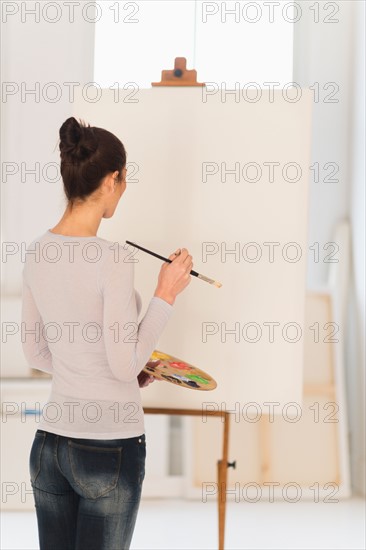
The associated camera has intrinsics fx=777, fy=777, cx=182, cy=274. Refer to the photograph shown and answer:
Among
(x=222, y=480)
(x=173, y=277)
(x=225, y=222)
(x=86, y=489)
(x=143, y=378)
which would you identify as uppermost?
(x=225, y=222)

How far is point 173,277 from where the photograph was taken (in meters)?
1.71

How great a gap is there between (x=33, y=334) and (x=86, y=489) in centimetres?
37

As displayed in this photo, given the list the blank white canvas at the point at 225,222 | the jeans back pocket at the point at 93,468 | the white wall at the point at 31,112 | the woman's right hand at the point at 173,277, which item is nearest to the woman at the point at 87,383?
the jeans back pocket at the point at 93,468

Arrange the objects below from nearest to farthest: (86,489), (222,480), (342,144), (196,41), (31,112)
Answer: (86,489) → (222,480) → (31,112) → (196,41) → (342,144)

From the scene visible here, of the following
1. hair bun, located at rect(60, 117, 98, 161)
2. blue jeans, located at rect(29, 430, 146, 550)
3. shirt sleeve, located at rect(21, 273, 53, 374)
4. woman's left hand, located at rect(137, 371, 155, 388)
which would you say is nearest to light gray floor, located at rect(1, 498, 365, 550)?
woman's left hand, located at rect(137, 371, 155, 388)

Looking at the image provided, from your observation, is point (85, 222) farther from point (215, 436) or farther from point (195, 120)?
point (215, 436)

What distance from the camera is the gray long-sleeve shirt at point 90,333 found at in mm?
1409

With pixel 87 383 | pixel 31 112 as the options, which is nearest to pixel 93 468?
pixel 87 383

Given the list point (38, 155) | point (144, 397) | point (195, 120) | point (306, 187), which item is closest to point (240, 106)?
point (195, 120)

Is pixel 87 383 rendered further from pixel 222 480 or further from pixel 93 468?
pixel 222 480

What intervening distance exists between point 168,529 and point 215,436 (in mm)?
593

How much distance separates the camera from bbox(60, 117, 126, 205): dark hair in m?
1.52

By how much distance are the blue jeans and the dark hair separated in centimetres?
48

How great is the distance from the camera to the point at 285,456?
3846 mm
